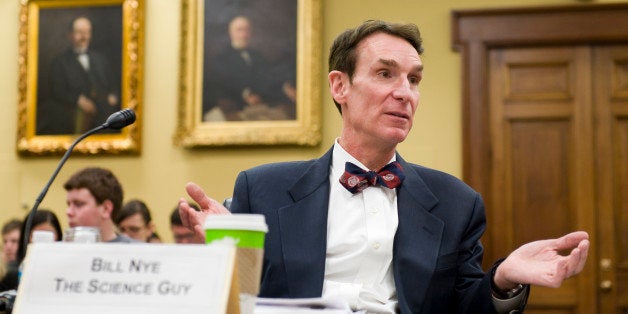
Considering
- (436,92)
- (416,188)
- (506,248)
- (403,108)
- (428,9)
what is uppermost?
(428,9)

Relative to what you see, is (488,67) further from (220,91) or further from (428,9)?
(220,91)

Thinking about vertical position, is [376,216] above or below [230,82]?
below

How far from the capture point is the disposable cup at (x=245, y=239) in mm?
1346

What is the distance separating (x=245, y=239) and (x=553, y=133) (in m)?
4.58

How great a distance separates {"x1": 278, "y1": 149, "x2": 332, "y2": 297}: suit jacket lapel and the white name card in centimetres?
88

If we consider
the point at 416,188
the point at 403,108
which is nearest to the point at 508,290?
the point at 416,188

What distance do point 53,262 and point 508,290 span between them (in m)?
1.23

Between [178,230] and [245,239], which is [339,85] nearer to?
[245,239]

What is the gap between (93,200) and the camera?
5094mm

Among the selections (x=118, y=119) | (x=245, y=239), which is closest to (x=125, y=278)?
(x=245, y=239)

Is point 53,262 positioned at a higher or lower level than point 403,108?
lower

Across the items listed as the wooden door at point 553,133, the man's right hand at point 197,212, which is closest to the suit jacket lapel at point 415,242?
the man's right hand at point 197,212

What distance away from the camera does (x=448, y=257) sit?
228 cm

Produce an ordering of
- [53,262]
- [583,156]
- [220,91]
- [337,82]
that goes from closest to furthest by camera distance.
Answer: [53,262] < [337,82] < [583,156] < [220,91]
